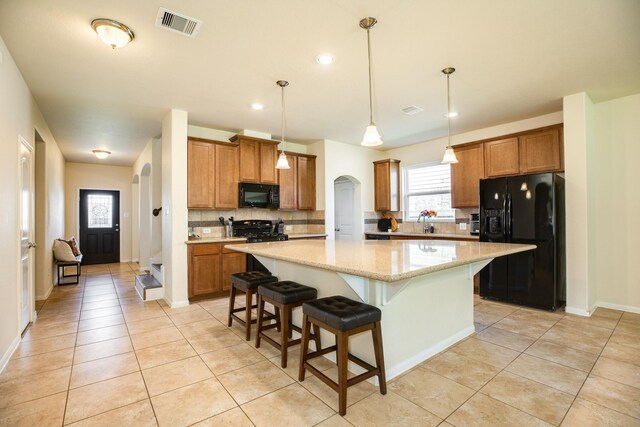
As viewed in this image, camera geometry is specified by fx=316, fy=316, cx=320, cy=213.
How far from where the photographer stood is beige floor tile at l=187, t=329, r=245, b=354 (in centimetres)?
286

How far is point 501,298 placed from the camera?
4.25m

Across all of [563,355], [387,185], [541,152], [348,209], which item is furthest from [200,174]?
[541,152]

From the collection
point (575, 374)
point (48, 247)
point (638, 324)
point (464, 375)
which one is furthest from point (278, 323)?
point (48, 247)

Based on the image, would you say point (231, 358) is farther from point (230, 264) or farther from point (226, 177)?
point (226, 177)

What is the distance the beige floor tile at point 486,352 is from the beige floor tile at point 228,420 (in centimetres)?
185

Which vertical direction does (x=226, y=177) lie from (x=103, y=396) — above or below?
above

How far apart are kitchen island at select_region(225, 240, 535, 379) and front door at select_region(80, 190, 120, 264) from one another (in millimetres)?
7095

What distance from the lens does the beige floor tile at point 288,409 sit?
1842 mm

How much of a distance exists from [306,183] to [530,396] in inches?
181

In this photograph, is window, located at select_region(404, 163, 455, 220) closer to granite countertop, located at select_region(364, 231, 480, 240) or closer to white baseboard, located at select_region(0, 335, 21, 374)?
granite countertop, located at select_region(364, 231, 480, 240)

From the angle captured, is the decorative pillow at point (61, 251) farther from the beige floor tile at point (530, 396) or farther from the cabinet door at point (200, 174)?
the beige floor tile at point (530, 396)

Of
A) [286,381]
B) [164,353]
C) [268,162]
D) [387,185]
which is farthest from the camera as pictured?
[387,185]

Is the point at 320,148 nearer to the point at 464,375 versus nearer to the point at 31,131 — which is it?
the point at 31,131

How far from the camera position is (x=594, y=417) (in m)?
1.86
